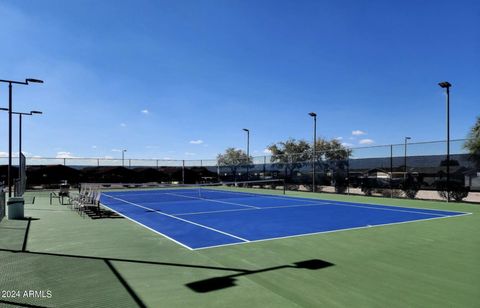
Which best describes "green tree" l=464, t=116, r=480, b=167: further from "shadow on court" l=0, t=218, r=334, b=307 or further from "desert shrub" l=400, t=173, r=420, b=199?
"shadow on court" l=0, t=218, r=334, b=307

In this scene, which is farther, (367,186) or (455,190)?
(367,186)

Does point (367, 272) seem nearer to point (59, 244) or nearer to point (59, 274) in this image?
point (59, 274)

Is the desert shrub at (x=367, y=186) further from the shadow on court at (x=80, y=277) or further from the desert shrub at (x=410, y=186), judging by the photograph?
the shadow on court at (x=80, y=277)

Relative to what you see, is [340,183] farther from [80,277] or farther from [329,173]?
[80,277]

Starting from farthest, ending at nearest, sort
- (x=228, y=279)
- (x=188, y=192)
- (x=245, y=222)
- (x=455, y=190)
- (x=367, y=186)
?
(x=188, y=192), (x=367, y=186), (x=455, y=190), (x=245, y=222), (x=228, y=279)

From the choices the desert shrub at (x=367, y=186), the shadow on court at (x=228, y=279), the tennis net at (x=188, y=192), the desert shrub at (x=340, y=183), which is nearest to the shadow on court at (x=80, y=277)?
the shadow on court at (x=228, y=279)

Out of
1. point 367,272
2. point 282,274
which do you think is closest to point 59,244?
point 282,274

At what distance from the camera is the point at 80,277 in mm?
5297

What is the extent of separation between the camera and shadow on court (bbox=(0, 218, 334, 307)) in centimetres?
442

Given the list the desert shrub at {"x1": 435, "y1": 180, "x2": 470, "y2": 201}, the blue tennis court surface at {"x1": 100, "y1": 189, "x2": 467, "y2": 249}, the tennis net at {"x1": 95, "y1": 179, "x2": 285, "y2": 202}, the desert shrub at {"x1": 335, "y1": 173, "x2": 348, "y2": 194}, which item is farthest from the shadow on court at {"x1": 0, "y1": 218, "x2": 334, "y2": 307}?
the desert shrub at {"x1": 335, "y1": 173, "x2": 348, "y2": 194}

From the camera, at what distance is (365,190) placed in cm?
2350

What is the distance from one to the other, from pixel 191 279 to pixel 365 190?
20310 millimetres

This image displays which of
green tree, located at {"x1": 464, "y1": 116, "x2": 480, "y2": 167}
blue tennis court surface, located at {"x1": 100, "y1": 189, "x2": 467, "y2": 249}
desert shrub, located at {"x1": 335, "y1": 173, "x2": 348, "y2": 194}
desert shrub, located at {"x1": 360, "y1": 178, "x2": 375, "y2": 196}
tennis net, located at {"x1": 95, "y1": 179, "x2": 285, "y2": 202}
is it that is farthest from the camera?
desert shrub, located at {"x1": 335, "y1": 173, "x2": 348, "y2": 194}

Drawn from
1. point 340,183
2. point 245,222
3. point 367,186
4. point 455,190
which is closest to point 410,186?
point 455,190
